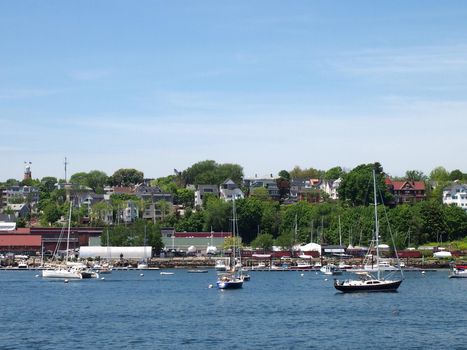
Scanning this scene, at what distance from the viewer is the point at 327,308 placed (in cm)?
6988

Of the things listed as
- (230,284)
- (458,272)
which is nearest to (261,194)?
(458,272)

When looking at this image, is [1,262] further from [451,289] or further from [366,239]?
[451,289]

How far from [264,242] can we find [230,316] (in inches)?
3333

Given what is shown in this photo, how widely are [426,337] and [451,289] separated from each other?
3820cm

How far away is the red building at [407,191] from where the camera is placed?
179 meters

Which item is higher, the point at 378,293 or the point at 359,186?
the point at 359,186

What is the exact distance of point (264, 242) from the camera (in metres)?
149

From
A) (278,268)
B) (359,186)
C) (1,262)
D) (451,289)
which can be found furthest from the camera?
(359,186)

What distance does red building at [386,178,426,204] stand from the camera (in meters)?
179

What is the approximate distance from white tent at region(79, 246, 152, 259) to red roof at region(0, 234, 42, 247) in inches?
487

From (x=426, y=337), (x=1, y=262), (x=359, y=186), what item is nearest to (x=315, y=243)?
(x=359, y=186)

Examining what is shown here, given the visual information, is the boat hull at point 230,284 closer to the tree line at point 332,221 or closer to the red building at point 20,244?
the tree line at point 332,221

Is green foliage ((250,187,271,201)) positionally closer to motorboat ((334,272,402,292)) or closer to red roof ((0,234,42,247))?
red roof ((0,234,42,247))

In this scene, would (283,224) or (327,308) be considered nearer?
(327,308)
